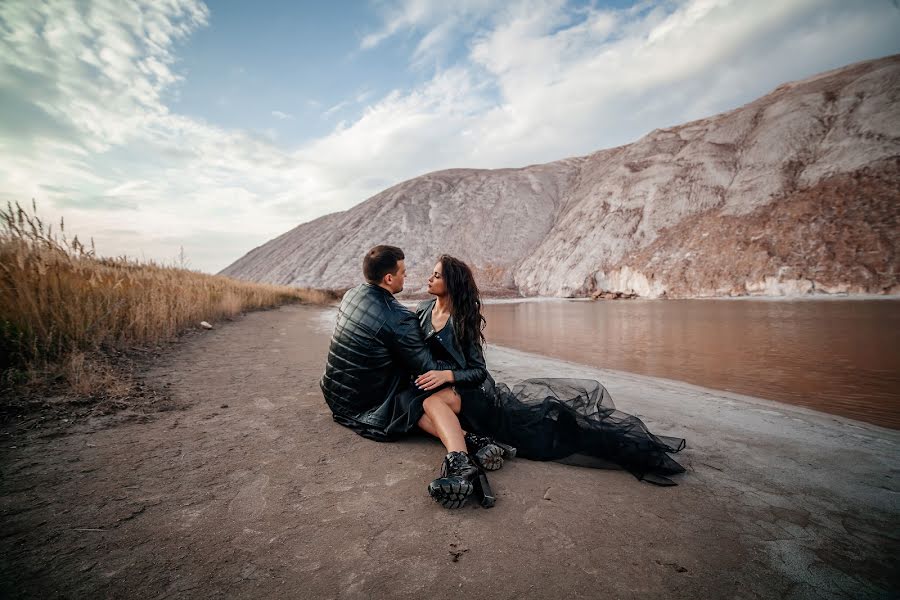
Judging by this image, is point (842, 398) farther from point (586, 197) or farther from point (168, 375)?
point (586, 197)

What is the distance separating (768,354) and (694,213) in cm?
2516

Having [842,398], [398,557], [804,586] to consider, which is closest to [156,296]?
[398,557]

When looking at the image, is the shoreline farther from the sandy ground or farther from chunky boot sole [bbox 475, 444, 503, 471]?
chunky boot sole [bbox 475, 444, 503, 471]

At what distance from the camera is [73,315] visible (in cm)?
345

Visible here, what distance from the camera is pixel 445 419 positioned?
7.22 feet

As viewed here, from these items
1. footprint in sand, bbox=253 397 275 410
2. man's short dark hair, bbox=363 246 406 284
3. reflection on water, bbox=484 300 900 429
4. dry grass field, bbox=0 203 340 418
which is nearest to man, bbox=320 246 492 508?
man's short dark hair, bbox=363 246 406 284

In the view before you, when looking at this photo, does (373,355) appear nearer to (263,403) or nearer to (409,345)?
(409,345)

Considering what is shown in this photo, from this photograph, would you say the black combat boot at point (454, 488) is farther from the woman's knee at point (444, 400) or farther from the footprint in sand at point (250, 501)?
the footprint in sand at point (250, 501)

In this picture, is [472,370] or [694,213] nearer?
[472,370]

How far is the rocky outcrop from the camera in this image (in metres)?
19.4

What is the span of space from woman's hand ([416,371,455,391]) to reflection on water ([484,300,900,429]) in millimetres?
3636

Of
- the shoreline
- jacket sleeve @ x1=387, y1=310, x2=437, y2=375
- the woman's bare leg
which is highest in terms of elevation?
jacket sleeve @ x1=387, y1=310, x2=437, y2=375

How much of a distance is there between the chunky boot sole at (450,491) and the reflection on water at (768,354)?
369 cm

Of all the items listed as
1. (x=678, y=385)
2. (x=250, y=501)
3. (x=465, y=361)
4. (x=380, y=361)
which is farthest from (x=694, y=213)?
(x=250, y=501)
